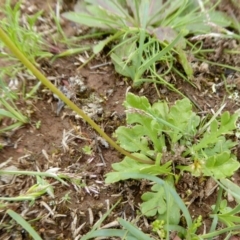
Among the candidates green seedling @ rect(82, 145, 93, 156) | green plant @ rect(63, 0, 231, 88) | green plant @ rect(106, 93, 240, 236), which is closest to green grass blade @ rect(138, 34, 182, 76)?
green plant @ rect(63, 0, 231, 88)

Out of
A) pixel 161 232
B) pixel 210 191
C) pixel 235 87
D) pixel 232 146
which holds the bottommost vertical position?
pixel 161 232

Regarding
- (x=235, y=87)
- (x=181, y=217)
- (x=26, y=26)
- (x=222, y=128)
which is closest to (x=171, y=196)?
(x=181, y=217)

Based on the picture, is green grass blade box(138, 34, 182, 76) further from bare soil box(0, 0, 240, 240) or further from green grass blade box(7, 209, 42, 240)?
green grass blade box(7, 209, 42, 240)

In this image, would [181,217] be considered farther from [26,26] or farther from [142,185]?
[26,26]

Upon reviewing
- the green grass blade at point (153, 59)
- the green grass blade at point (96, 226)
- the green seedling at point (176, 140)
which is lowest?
the green grass blade at point (96, 226)

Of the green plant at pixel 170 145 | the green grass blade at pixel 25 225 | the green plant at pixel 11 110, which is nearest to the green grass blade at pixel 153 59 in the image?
the green plant at pixel 170 145

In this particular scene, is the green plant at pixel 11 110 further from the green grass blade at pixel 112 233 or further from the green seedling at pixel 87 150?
the green grass blade at pixel 112 233
